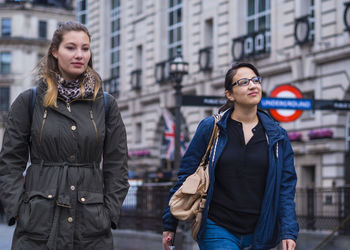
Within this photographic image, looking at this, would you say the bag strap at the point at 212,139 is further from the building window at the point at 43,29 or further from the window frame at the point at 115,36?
the building window at the point at 43,29

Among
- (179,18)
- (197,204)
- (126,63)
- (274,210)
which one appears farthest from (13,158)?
(126,63)

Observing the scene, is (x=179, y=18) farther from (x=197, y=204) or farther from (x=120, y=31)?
(x=197, y=204)

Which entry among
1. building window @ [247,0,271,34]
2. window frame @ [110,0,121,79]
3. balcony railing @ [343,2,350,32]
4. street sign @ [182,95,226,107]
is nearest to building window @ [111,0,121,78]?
window frame @ [110,0,121,79]

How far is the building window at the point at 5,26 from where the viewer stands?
247 ft

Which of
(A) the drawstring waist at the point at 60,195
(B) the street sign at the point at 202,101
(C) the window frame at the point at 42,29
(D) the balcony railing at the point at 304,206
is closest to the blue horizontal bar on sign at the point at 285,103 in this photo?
(B) the street sign at the point at 202,101

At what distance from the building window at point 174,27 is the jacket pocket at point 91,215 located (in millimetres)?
33708

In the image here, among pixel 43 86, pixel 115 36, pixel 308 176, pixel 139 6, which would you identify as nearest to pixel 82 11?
pixel 115 36

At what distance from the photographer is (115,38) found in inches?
1794

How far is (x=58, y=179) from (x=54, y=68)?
773 millimetres

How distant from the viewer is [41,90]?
15.9 ft

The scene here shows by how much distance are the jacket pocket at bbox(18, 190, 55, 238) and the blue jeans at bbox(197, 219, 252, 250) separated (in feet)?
4.09

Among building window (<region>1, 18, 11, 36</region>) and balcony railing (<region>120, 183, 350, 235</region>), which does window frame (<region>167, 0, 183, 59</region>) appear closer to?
Result: balcony railing (<region>120, 183, 350, 235</region>)

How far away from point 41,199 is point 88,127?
0.52m

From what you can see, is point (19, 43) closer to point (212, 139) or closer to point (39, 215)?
point (212, 139)
